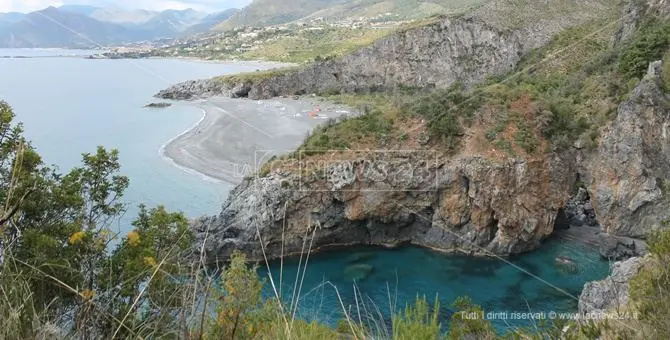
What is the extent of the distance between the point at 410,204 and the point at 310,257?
19.8ft

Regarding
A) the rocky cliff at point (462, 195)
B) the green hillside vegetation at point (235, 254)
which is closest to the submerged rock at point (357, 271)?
the rocky cliff at point (462, 195)

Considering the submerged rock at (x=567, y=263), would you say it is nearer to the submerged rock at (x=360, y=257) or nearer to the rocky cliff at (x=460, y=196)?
the rocky cliff at (x=460, y=196)

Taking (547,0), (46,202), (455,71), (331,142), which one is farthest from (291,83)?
(46,202)

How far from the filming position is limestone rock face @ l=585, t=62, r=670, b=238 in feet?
84.1

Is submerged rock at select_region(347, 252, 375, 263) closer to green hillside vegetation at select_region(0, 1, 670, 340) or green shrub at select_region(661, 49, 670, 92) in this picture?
green hillside vegetation at select_region(0, 1, 670, 340)

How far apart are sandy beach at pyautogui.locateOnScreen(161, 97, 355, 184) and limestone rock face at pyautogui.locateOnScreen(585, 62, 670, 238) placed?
20.9 meters

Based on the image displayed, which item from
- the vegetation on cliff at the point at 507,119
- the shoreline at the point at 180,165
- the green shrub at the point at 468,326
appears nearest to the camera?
the green shrub at the point at 468,326

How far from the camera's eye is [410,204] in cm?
2839

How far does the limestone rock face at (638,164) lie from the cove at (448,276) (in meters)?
2.51

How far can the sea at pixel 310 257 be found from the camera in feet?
66.8

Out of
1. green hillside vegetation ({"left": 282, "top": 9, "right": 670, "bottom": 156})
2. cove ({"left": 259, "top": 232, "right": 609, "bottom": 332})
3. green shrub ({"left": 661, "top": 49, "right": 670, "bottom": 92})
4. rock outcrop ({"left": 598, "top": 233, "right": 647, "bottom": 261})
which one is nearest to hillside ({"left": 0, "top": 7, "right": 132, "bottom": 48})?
green hillside vegetation ({"left": 282, "top": 9, "right": 670, "bottom": 156})

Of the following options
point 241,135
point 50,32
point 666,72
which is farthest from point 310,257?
point 50,32

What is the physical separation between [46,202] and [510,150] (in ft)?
73.8

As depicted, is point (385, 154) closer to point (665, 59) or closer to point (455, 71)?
point (665, 59)
